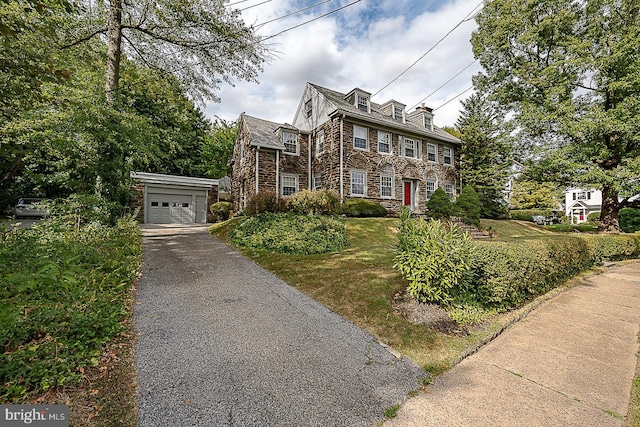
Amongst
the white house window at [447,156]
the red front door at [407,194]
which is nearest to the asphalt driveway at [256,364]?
the red front door at [407,194]

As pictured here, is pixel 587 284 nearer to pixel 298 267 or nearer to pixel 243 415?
pixel 298 267

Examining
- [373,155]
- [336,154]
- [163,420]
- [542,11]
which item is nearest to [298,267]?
[163,420]

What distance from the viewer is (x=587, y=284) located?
6.09m

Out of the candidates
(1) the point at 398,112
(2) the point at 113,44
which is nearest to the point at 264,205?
(2) the point at 113,44

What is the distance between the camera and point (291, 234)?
27.2ft

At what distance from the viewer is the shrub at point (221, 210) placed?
1839cm

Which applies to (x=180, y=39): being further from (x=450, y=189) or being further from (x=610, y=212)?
(x=610, y=212)

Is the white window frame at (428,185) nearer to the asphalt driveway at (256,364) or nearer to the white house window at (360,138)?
the white house window at (360,138)

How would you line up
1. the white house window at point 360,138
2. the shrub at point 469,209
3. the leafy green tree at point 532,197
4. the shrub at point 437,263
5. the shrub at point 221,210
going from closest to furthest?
the shrub at point 437,263 → the shrub at point 469,209 → the white house window at point 360,138 → the shrub at point 221,210 → the leafy green tree at point 532,197

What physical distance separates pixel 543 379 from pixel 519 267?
2133mm

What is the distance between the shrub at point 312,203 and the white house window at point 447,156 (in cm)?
1155

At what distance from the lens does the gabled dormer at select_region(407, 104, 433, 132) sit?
60.3ft

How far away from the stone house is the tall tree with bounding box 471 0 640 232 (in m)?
5.38

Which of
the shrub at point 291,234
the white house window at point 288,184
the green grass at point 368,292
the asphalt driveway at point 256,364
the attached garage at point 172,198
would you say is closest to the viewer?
the asphalt driveway at point 256,364
